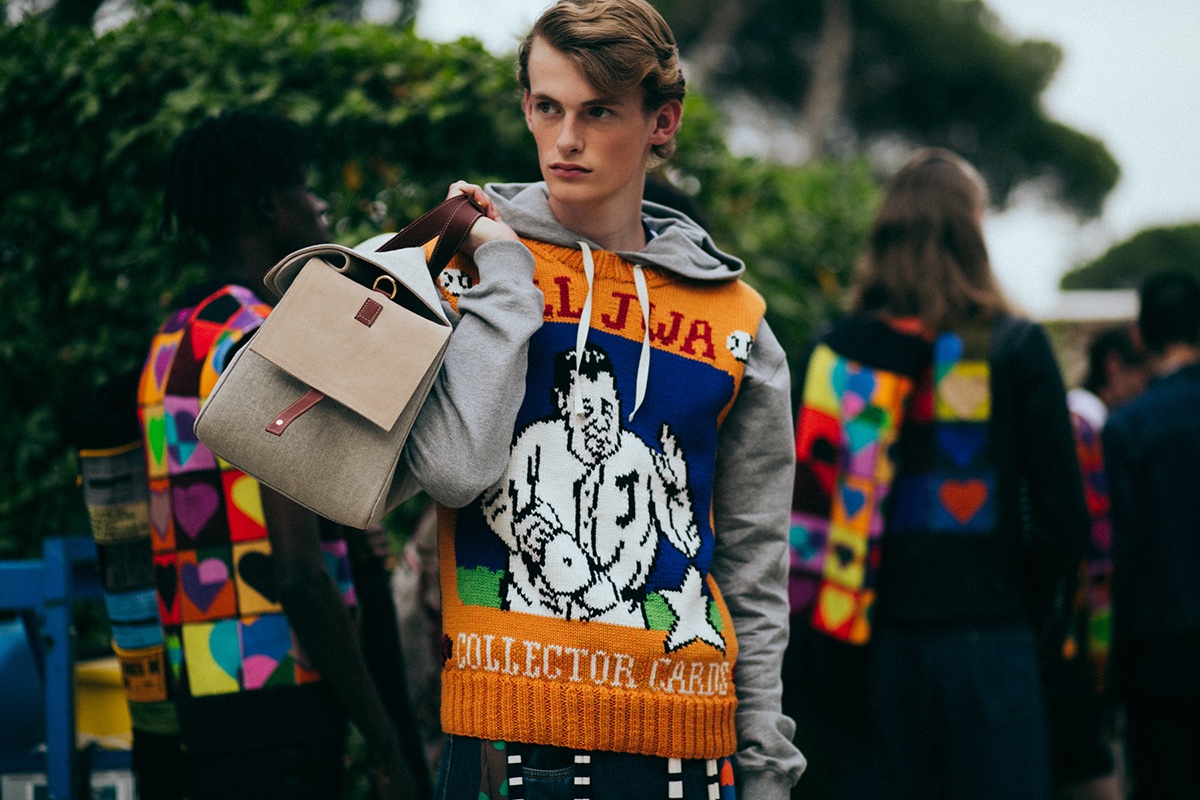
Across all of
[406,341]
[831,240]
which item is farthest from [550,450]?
[831,240]

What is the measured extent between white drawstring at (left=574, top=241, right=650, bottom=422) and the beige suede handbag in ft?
Result: 0.85

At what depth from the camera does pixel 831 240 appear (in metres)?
5.38

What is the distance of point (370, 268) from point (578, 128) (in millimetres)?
423

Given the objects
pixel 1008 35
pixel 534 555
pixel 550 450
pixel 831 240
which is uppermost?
pixel 1008 35

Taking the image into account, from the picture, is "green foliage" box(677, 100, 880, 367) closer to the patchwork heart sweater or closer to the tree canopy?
the patchwork heart sweater

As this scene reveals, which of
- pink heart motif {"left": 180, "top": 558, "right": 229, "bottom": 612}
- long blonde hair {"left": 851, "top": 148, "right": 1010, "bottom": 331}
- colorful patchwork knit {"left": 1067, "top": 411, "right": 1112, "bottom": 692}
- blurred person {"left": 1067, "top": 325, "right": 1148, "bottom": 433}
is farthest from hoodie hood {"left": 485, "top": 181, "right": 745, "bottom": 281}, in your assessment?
blurred person {"left": 1067, "top": 325, "right": 1148, "bottom": 433}

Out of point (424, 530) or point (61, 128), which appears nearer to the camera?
point (424, 530)

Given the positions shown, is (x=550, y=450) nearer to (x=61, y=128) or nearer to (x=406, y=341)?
(x=406, y=341)

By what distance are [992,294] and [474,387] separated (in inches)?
77.4

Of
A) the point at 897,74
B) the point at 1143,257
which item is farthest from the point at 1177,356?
the point at 1143,257

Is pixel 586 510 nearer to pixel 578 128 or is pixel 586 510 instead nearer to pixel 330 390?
pixel 330 390

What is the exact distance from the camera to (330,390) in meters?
1.52

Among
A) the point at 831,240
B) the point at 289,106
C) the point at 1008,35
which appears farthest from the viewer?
the point at 1008,35

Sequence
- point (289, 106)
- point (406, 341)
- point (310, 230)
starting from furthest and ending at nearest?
point (289, 106) → point (310, 230) → point (406, 341)
